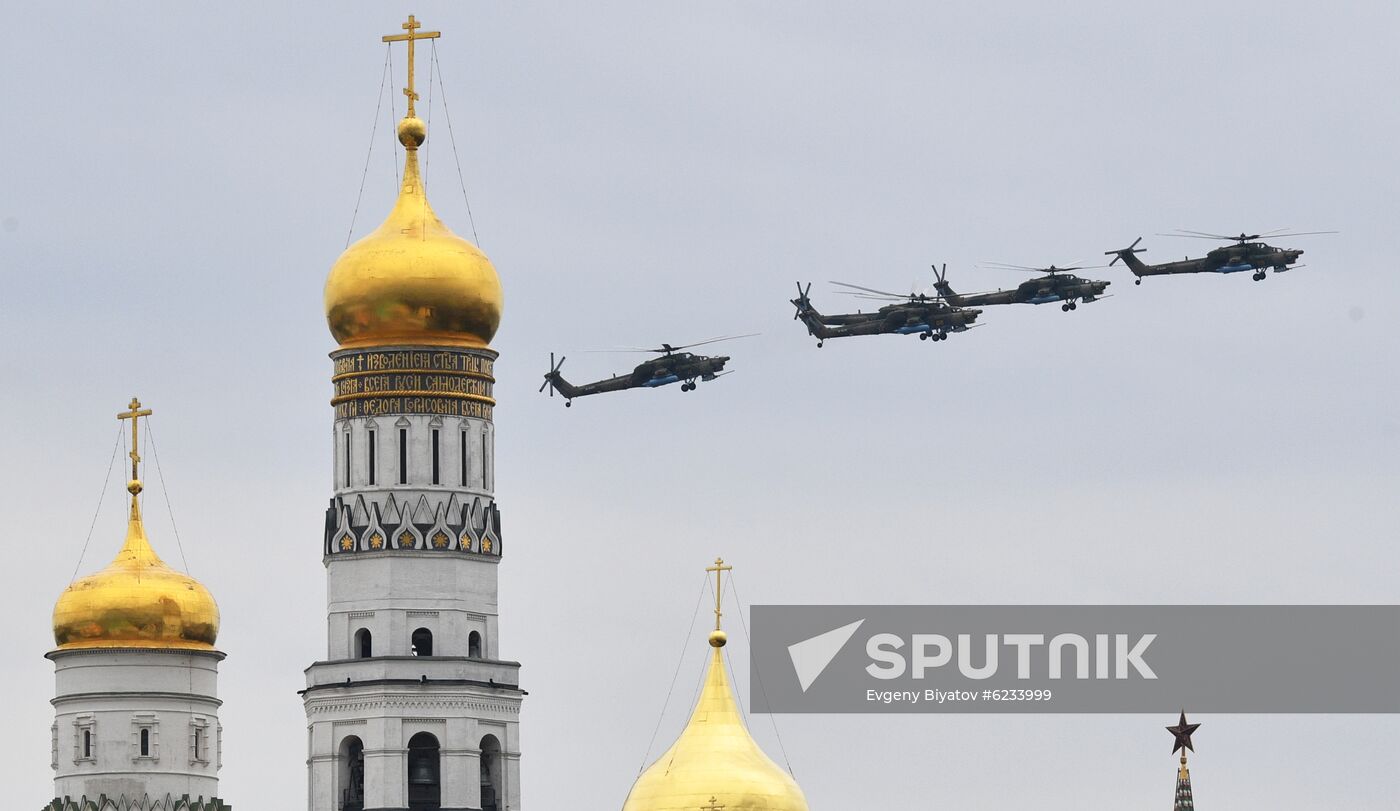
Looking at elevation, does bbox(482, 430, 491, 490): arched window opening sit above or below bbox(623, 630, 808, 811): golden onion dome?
above

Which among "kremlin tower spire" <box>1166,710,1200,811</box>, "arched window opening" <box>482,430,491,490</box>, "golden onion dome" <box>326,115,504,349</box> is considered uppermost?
"golden onion dome" <box>326,115,504,349</box>

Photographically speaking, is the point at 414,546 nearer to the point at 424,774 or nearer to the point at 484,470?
the point at 484,470

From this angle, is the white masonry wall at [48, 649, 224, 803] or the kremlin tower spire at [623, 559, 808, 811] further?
the white masonry wall at [48, 649, 224, 803]

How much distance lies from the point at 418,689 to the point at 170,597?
10.3 meters

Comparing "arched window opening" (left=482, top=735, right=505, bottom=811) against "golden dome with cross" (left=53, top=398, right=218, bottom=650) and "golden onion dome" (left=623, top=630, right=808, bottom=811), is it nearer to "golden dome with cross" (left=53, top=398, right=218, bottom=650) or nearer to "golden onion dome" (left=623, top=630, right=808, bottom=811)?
"golden onion dome" (left=623, top=630, right=808, bottom=811)

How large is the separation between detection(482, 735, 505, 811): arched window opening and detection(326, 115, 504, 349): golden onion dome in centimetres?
824

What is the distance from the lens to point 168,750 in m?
118

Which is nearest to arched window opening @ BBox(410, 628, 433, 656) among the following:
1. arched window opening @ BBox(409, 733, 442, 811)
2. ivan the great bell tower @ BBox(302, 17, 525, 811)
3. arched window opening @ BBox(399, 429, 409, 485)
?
ivan the great bell tower @ BBox(302, 17, 525, 811)

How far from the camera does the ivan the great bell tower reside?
109 metres

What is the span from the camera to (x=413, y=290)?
110m

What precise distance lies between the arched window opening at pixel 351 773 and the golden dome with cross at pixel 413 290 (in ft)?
26.8

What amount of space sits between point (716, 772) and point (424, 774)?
5.98m

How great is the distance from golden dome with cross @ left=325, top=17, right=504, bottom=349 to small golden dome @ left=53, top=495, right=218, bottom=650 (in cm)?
962

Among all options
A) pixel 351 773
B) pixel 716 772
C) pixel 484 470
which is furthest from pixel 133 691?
pixel 716 772
